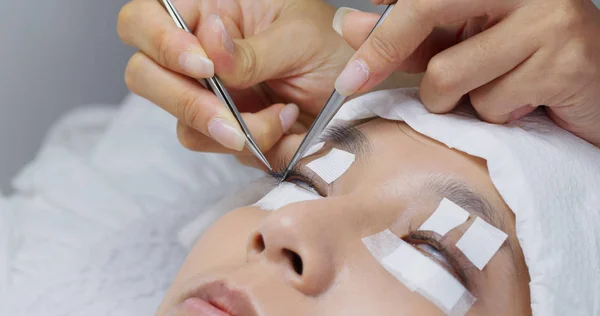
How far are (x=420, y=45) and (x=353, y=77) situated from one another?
0.15m

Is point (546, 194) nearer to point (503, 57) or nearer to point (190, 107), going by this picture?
point (503, 57)

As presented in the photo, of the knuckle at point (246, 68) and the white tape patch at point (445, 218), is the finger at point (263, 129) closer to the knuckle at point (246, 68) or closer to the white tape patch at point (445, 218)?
the knuckle at point (246, 68)

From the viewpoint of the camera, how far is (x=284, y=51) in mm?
1150

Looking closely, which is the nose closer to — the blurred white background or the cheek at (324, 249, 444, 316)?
the cheek at (324, 249, 444, 316)

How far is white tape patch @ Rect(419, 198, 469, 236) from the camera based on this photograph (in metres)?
0.84

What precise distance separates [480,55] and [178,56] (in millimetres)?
447

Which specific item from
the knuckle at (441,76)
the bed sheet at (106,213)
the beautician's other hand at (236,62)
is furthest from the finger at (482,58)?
the bed sheet at (106,213)

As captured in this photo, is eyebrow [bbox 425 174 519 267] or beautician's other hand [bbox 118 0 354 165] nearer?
eyebrow [bbox 425 174 519 267]

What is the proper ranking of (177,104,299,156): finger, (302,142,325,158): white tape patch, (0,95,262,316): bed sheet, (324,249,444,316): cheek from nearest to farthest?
(324,249,444,316): cheek
(302,142,325,158): white tape patch
(177,104,299,156): finger
(0,95,262,316): bed sheet

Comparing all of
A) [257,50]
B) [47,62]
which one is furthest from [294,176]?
[47,62]

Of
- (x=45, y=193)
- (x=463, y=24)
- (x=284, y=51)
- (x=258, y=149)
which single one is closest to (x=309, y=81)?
(x=284, y=51)

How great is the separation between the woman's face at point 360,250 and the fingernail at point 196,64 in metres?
0.25

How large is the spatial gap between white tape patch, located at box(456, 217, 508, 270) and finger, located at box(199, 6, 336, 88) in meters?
0.45

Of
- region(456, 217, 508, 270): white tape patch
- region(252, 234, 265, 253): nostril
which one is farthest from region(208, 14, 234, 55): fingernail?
region(456, 217, 508, 270): white tape patch
